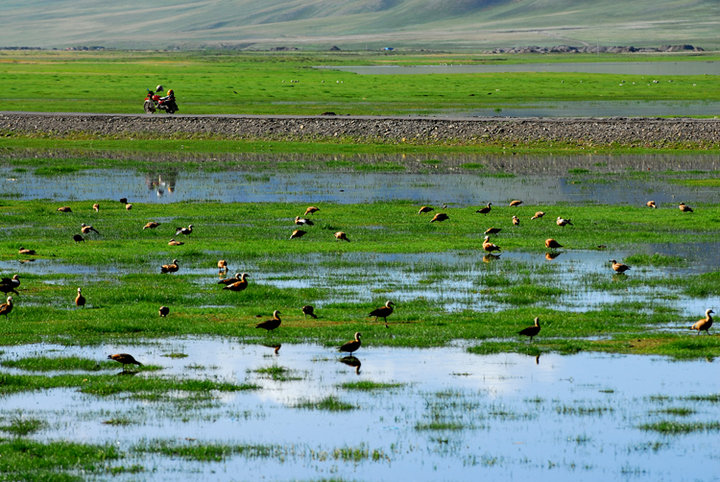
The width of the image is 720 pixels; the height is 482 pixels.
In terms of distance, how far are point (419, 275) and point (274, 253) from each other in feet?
15.1

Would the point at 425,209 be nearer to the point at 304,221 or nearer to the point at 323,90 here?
the point at 304,221

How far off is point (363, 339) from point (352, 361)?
4.23 ft

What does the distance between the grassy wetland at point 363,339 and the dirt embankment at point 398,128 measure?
1843cm

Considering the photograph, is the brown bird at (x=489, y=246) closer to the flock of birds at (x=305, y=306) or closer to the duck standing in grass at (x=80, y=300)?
the flock of birds at (x=305, y=306)

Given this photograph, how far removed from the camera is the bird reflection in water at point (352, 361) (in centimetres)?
1911

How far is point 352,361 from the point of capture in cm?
1939

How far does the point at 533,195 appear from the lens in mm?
43875

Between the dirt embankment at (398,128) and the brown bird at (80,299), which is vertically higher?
the brown bird at (80,299)

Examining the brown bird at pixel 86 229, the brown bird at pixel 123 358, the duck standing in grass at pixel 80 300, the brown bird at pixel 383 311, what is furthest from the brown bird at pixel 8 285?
the brown bird at pixel 86 229

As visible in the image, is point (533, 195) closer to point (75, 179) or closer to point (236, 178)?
point (236, 178)

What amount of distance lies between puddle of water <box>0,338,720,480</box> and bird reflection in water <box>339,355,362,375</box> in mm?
113

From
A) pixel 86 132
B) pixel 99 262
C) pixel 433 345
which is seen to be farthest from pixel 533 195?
pixel 86 132

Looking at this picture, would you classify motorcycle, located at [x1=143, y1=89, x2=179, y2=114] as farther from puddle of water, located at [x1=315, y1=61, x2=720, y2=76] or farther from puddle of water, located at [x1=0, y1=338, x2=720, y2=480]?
puddle of water, located at [x1=315, y1=61, x2=720, y2=76]

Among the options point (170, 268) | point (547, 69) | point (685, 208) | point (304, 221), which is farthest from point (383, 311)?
point (547, 69)
